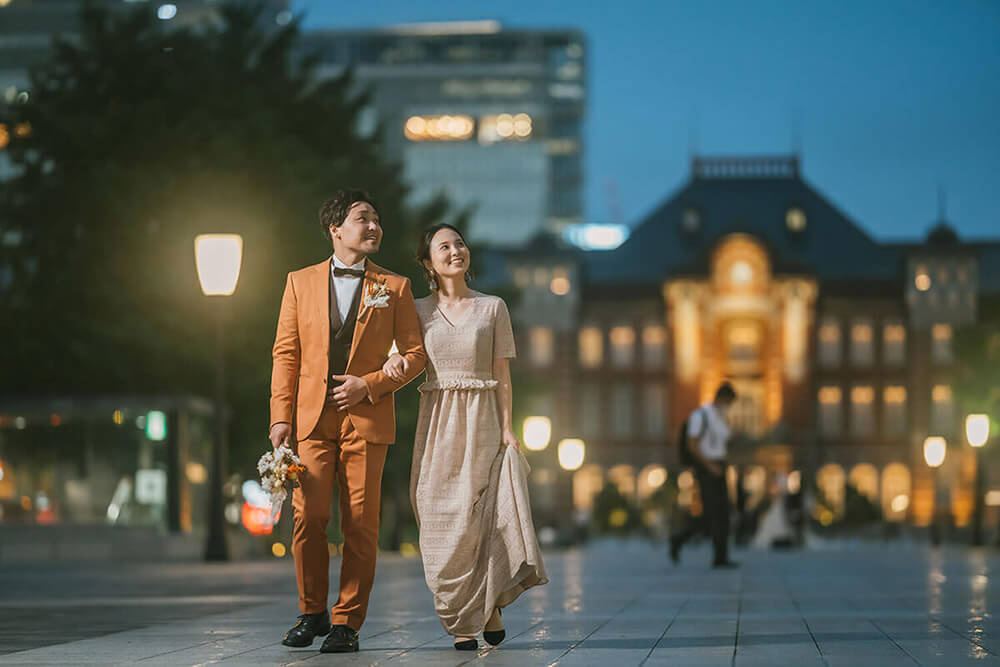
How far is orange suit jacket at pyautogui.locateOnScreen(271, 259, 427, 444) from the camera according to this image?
24.3 ft

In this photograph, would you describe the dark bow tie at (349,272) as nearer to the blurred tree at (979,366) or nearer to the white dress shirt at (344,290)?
the white dress shirt at (344,290)

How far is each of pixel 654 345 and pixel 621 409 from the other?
3485mm

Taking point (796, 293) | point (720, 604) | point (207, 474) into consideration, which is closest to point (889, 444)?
point (796, 293)

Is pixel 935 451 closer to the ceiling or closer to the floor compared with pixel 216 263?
closer to the floor

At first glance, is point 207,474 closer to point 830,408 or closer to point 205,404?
point 205,404

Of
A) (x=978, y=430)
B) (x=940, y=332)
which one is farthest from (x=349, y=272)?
(x=940, y=332)

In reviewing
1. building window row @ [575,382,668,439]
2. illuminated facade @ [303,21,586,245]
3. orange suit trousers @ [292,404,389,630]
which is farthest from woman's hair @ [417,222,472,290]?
illuminated facade @ [303,21,586,245]

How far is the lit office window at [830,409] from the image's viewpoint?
262 ft

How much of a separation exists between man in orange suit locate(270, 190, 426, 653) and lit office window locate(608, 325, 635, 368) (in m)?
73.4

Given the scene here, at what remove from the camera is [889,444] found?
7938cm

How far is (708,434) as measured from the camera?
16.0 m

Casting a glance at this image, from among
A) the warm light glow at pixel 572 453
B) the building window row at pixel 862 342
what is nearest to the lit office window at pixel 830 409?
the building window row at pixel 862 342

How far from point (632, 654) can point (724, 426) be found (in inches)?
360

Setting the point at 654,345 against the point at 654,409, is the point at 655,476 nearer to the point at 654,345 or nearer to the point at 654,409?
the point at 654,409
